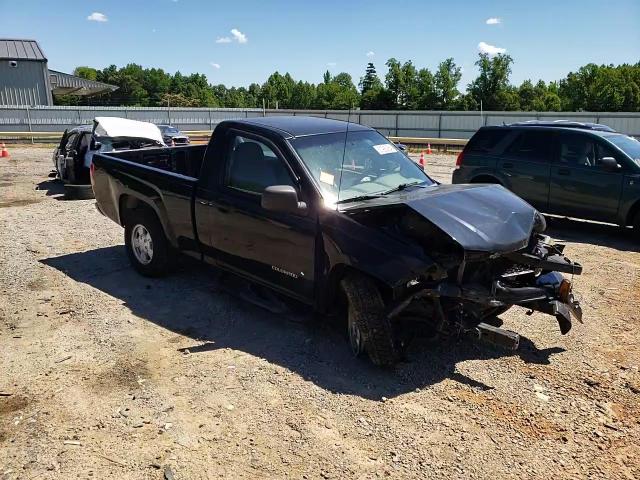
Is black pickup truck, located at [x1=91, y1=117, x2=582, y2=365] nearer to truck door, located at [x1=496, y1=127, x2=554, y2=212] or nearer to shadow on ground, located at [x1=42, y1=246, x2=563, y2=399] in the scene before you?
shadow on ground, located at [x1=42, y1=246, x2=563, y2=399]

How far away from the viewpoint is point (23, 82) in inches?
1673

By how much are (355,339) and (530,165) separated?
6.62 meters

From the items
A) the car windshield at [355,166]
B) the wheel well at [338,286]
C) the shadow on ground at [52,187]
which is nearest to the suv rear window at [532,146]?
the car windshield at [355,166]

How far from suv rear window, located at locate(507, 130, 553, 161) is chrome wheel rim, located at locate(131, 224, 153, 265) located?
6719 millimetres

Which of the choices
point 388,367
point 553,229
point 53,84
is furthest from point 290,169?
point 53,84

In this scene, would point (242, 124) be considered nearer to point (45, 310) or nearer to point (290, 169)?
point (290, 169)

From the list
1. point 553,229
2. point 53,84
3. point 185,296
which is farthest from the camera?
point 53,84

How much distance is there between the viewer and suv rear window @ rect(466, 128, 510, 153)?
Result: 1027cm

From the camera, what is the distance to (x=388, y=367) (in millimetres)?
4246

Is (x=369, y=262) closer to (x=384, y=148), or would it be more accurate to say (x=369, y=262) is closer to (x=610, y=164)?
(x=384, y=148)

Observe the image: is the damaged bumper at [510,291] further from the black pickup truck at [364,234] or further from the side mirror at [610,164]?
the side mirror at [610,164]

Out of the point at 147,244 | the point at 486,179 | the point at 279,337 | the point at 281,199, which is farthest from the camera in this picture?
the point at 486,179

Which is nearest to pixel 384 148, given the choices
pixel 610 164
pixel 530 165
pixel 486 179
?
pixel 610 164

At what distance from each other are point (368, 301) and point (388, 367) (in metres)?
0.55
